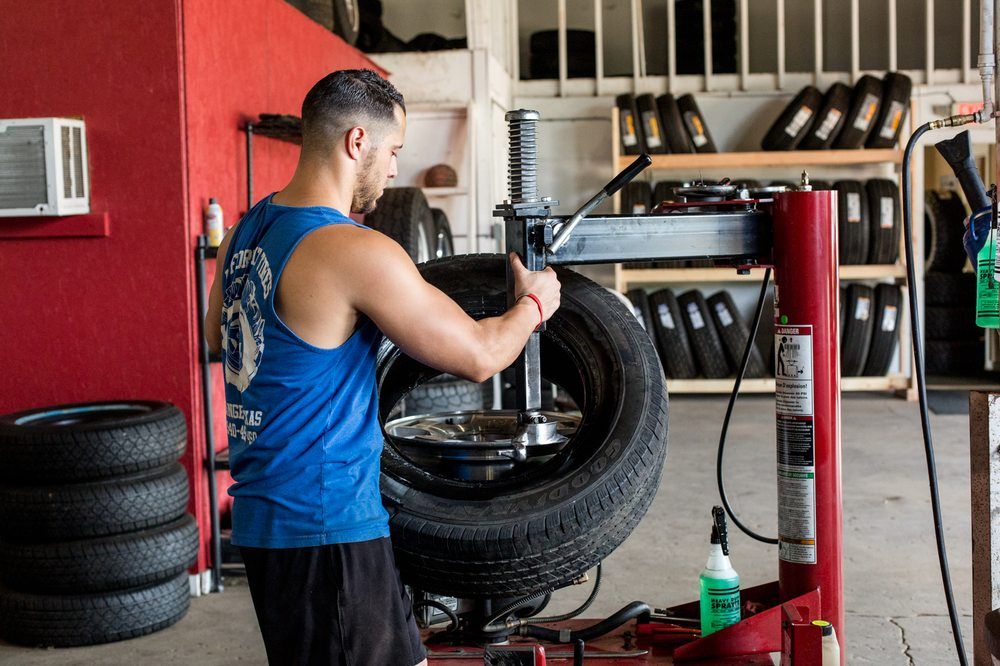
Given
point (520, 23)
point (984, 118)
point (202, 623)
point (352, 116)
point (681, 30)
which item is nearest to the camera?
Answer: point (352, 116)

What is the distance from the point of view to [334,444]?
1.64 meters

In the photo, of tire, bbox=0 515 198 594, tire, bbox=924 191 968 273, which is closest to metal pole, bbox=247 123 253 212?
tire, bbox=0 515 198 594

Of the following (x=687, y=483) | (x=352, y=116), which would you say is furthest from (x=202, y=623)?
(x=687, y=483)

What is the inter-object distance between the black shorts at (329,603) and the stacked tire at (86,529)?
5.54 feet

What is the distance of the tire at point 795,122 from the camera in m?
7.57

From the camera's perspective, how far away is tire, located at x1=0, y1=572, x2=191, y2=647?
3.21 meters

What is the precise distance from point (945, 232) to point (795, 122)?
2186 mm

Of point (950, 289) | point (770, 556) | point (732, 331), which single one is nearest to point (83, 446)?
point (770, 556)

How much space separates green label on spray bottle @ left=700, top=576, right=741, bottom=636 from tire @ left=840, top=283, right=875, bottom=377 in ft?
18.7

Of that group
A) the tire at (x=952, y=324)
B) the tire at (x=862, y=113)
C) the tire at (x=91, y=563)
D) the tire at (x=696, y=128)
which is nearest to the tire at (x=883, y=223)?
the tire at (x=862, y=113)

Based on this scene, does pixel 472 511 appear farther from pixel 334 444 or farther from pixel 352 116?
pixel 352 116

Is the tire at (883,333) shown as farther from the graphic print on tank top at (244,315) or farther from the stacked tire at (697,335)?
the graphic print on tank top at (244,315)

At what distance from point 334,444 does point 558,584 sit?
57 centimetres

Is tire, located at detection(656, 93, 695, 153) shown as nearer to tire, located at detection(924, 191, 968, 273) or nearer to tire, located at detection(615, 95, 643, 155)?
tire, located at detection(615, 95, 643, 155)
